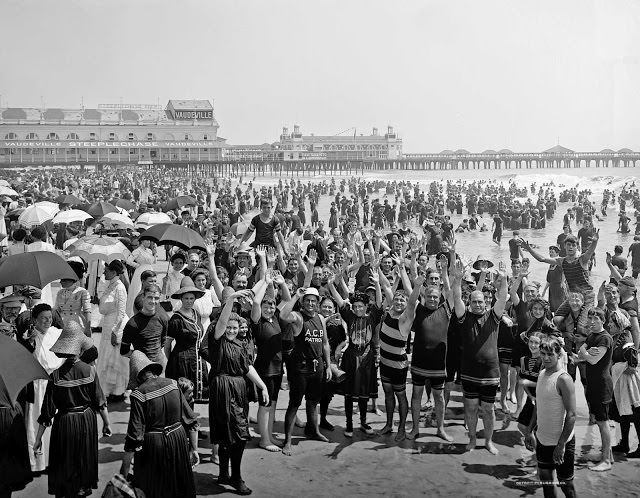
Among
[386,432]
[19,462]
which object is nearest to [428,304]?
[386,432]

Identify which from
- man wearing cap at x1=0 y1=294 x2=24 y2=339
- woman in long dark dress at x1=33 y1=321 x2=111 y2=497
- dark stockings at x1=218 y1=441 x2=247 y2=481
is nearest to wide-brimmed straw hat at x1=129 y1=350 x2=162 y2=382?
woman in long dark dress at x1=33 y1=321 x2=111 y2=497

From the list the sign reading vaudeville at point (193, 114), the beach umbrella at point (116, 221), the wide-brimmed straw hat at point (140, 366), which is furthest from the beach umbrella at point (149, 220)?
the sign reading vaudeville at point (193, 114)

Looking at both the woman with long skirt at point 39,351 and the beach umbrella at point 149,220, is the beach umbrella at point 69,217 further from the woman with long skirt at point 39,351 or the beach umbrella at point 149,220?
the woman with long skirt at point 39,351

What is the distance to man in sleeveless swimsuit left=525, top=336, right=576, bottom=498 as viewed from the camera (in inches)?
184

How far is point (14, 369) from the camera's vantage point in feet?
13.0

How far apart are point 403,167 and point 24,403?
116205 mm

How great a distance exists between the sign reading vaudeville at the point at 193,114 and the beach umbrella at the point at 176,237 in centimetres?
9501

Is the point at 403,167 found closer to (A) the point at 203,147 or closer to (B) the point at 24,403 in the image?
(A) the point at 203,147

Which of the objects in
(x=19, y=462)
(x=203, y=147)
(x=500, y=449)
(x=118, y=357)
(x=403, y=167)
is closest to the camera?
(x=19, y=462)

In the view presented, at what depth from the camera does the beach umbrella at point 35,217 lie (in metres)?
14.0

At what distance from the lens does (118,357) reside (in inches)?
263

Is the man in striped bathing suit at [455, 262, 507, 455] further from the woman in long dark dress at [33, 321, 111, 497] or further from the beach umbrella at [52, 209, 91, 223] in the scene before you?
the beach umbrella at [52, 209, 91, 223]

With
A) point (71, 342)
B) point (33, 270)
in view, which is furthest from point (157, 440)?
point (33, 270)

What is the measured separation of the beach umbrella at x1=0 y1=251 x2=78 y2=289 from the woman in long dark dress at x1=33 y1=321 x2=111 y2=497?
253 centimetres
